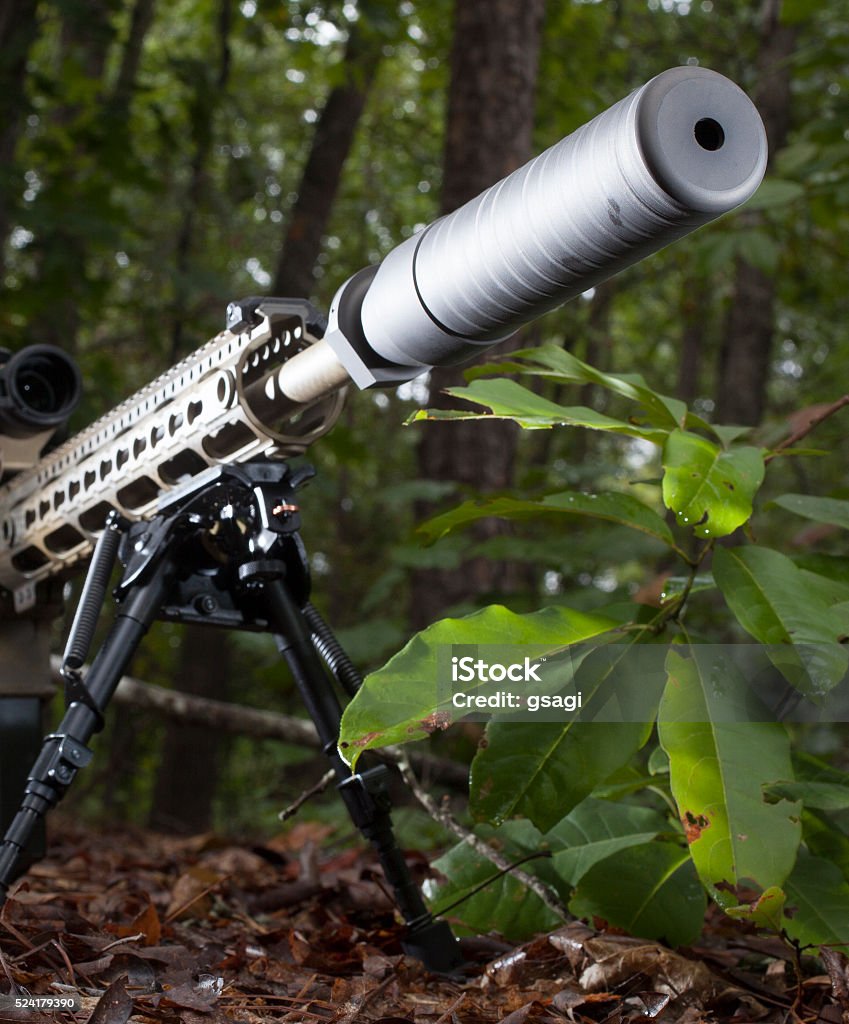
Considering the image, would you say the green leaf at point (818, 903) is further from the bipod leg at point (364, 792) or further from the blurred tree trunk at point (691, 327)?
the blurred tree trunk at point (691, 327)

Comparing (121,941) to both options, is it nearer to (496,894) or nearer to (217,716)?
(496,894)

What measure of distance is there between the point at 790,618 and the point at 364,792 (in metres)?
0.67

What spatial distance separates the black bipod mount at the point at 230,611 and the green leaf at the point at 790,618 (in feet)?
1.94

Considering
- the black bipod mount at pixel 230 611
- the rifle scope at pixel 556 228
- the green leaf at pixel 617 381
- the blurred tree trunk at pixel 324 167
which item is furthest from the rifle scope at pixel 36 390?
the blurred tree trunk at pixel 324 167

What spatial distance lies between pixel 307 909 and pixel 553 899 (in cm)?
63

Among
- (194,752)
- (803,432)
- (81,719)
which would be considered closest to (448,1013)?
(81,719)

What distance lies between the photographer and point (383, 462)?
908 cm

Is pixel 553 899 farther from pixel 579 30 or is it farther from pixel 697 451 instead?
pixel 579 30

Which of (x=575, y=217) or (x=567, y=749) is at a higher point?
(x=575, y=217)

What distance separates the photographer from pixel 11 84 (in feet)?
13.7

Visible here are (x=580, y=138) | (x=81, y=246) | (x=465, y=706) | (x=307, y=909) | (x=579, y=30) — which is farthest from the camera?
(x=579, y=30)

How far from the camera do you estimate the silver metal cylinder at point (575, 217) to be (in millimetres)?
1034

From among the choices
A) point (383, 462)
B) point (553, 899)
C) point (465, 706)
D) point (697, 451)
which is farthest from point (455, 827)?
point (383, 462)

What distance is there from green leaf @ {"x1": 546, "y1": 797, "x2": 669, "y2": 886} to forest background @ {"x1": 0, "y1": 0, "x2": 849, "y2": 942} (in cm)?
57
